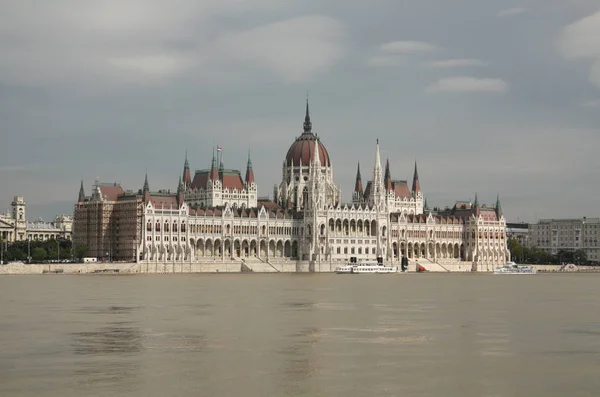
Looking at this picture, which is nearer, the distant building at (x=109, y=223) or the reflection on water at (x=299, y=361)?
the reflection on water at (x=299, y=361)

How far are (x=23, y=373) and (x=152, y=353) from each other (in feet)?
18.3

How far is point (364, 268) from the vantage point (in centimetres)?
17150

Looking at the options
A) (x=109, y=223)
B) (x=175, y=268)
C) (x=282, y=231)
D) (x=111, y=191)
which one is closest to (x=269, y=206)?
(x=282, y=231)

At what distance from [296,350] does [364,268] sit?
133875 millimetres

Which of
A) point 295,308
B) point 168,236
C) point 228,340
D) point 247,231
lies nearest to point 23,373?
point 228,340

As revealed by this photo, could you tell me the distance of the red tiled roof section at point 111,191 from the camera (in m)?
176

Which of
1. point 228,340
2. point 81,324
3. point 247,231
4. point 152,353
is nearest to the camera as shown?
point 152,353

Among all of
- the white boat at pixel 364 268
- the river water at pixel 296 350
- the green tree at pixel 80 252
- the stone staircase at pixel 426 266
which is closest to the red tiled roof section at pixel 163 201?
the green tree at pixel 80 252

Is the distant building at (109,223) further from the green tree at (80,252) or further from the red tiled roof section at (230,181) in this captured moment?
the red tiled roof section at (230,181)

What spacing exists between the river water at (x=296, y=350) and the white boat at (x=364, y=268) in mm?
106685

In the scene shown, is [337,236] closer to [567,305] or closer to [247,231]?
[247,231]

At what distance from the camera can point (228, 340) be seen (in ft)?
136

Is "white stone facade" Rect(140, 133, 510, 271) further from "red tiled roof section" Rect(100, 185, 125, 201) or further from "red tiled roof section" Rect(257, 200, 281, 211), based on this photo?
"red tiled roof section" Rect(100, 185, 125, 201)

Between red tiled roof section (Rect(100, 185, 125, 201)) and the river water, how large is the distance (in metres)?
113
